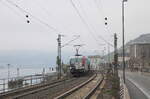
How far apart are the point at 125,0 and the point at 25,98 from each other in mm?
18629

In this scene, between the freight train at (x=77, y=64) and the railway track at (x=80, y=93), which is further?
the freight train at (x=77, y=64)

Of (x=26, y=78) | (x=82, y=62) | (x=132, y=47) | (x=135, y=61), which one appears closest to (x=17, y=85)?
(x=26, y=78)

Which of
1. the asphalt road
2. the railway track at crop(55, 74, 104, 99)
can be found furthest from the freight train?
the railway track at crop(55, 74, 104, 99)

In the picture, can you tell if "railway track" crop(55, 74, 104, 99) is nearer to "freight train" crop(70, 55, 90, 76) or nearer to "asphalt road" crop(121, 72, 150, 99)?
"asphalt road" crop(121, 72, 150, 99)

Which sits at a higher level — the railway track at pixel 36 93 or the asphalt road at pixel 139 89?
the railway track at pixel 36 93

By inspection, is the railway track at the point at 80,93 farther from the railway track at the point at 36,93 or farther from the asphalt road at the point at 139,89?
the asphalt road at the point at 139,89

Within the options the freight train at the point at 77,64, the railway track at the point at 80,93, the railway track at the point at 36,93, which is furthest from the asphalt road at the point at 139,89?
the freight train at the point at 77,64

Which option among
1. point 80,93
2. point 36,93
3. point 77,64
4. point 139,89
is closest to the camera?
point 36,93

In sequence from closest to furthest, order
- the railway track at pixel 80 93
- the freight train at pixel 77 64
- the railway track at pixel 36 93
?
the railway track at pixel 36 93 < the railway track at pixel 80 93 < the freight train at pixel 77 64

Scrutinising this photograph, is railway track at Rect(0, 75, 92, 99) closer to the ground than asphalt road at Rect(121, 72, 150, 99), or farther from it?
farther from it

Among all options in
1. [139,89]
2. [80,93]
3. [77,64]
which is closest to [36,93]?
[80,93]

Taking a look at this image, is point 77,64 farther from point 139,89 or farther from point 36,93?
point 36,93

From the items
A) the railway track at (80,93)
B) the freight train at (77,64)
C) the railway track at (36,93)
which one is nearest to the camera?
the railway track at (36,93)

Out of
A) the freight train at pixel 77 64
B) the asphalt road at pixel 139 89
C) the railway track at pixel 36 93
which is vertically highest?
the freight train at pixel 77 64
